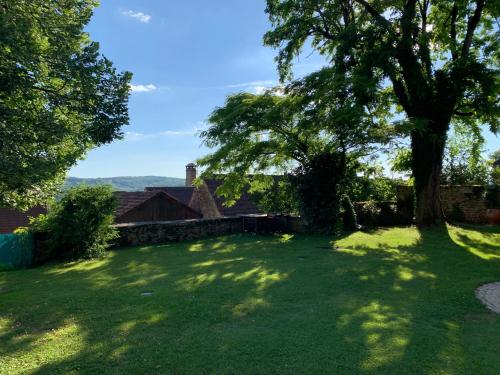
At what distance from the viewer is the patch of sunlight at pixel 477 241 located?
10498mm

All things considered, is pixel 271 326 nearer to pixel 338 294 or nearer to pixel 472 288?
pixel 338 294

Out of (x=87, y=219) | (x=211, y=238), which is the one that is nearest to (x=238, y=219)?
(x=211, y=238)

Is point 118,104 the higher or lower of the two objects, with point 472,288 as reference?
higher

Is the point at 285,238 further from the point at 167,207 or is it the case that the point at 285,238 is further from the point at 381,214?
the point at 167,207

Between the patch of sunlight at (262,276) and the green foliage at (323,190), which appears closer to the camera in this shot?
the patch of sunlight at (262,276)

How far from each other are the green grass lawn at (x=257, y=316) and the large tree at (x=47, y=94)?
106 inches

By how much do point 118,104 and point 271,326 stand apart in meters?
5.59

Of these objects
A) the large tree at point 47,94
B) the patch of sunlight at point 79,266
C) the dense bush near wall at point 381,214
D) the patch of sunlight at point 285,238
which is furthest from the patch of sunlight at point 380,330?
the dense bush near wall at point 381,214

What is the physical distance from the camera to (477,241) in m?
12.6

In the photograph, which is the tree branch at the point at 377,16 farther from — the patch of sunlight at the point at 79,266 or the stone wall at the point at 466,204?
the patch of sunlight at the point at 79,266

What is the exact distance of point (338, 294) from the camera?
6.59 meters

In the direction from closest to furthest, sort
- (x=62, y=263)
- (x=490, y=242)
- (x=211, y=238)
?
(x=62, y=263), (x=490, y=242), (x=211, y=238)

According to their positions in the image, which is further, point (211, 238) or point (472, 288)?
point (211, 238)

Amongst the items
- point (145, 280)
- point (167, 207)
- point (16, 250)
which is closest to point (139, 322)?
point (145, 280)
